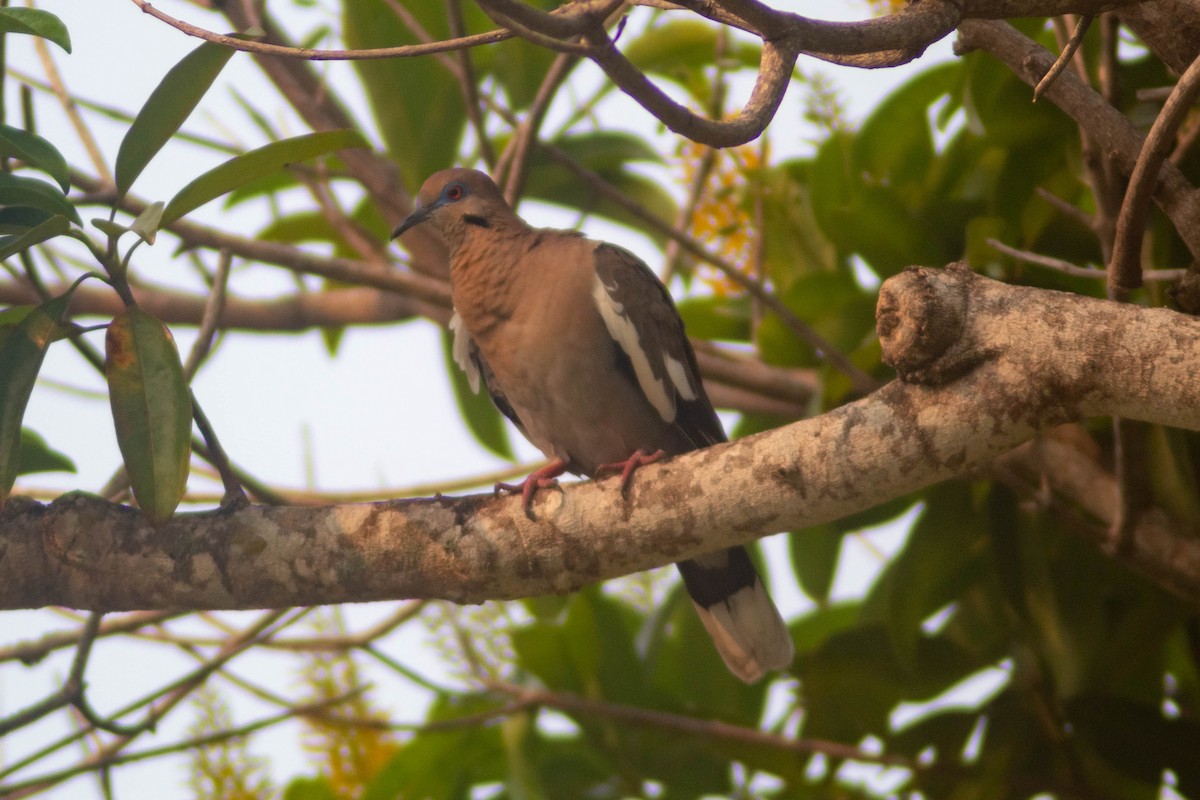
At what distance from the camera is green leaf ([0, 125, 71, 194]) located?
1.99 metres

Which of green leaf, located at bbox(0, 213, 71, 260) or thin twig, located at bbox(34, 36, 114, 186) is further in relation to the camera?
thin twig, located at bbox(34, 36, 114, 186)

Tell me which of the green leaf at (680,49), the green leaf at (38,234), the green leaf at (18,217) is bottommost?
the green leaf at (38,234)

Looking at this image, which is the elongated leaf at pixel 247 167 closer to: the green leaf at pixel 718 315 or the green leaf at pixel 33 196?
the green leaf at pixel 33 196

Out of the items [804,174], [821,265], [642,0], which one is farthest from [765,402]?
[642,0]

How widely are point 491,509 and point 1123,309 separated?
3.57ft

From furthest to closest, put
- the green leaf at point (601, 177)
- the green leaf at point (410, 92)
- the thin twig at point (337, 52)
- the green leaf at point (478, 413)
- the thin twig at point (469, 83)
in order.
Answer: the green leaf at point (478, 413)
the green leaf at point (601, 177)
the green leaf at point (410, 92)
the thin twig at point (469, 83)
the thin twig at point (337, 52)

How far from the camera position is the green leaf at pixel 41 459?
2.42 meters

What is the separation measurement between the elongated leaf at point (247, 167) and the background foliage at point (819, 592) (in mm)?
366

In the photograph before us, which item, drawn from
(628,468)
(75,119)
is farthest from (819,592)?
(75,119)

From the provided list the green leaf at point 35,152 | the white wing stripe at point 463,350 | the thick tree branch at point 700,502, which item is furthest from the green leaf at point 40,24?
the white wing stripe at point 463,350

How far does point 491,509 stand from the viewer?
2.10 meters

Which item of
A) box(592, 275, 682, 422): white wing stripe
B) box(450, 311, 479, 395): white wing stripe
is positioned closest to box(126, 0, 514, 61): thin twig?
box(592, 275, 682, 422): white wing stripe

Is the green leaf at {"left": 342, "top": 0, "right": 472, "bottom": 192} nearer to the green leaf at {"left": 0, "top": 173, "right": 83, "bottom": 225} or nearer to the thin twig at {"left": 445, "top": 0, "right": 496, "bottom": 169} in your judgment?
the thin twig at {"left": 445, "top": 0, "right": 496, "bottom": 169}

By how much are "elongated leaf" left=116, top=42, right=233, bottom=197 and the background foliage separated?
29cm
